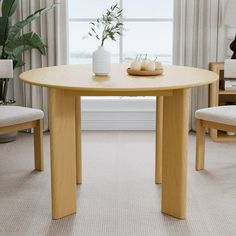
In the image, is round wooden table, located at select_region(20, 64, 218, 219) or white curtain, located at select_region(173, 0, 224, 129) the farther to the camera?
white curtain, located at select_region(173, 0, 224, 129)

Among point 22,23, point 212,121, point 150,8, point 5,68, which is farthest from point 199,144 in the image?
point 22,23

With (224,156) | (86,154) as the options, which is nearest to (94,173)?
(86,154)

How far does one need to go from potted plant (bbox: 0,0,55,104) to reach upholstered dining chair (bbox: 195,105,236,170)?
166 cm

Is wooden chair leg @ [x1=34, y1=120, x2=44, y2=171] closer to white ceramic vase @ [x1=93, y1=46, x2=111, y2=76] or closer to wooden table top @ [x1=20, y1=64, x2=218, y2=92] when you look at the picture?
wooden table top @ [x1=20, y1=64, x2=218, y2=92]

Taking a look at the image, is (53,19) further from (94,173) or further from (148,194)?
(148,194)

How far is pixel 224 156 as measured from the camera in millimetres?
4281

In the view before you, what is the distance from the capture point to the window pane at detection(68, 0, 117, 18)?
5.14 metres

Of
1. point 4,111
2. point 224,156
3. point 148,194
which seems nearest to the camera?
point 148,194

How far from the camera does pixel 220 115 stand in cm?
371

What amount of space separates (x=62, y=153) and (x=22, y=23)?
1999mm

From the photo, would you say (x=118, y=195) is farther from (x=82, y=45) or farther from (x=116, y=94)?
(x=82, y=45)

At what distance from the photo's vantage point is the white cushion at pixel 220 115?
3.65 m

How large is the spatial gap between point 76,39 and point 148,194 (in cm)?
227

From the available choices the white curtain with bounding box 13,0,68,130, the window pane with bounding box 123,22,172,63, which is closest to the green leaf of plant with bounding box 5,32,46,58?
the white curtain with bounding box 13,0,68,130
